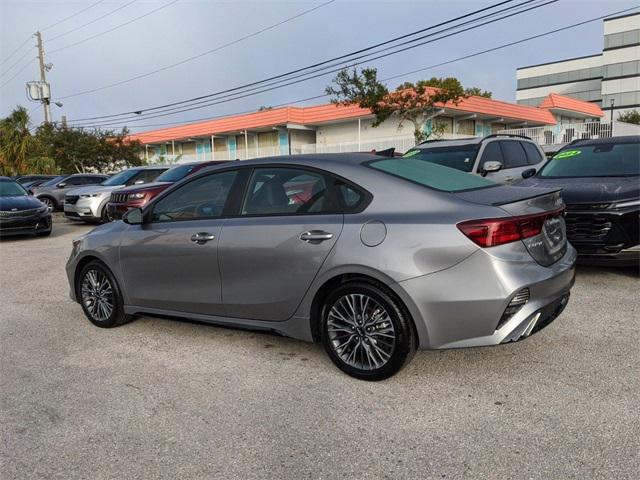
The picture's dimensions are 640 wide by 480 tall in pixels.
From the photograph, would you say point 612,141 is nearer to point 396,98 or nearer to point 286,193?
point 286,193

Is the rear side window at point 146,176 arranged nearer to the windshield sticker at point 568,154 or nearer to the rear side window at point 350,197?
the windshield sticker at point 568,154

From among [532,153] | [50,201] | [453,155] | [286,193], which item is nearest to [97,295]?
[286,193]

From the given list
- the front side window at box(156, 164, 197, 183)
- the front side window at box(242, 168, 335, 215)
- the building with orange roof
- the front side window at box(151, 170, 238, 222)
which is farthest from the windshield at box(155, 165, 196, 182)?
the building with orange roof

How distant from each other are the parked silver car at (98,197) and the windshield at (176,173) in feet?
3.42

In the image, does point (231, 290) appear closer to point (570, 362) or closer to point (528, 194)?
point (528, 194)

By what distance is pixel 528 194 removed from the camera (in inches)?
150

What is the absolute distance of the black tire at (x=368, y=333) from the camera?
3531mm

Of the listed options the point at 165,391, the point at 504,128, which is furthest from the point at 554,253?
the point at 504,128

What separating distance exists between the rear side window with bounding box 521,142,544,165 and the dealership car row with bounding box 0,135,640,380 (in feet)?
21.0

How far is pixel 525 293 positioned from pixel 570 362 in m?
0.98

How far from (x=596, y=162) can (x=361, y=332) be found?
17.1 ft

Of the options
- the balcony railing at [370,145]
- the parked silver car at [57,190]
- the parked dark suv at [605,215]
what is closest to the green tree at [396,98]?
the balcony railing at [370,145]

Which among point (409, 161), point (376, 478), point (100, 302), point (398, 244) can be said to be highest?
point (409, 161)

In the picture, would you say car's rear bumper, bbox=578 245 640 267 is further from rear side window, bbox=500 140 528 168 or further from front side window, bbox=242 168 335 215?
rear side window, bbox=500 140 528 168
